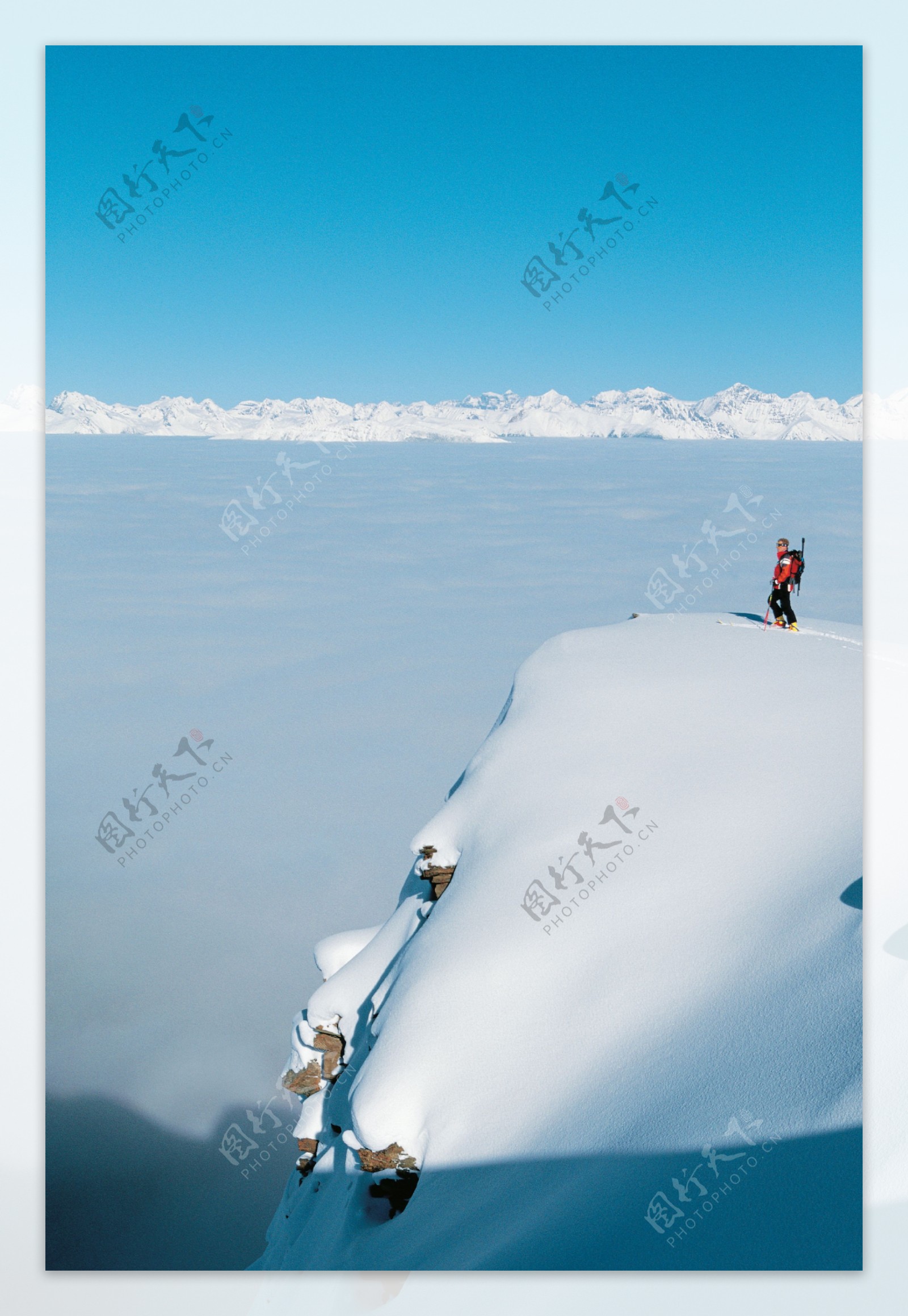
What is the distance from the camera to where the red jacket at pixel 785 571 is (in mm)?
9125

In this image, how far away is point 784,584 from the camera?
30.9ft

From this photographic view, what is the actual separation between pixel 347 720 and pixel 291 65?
95.6 feet

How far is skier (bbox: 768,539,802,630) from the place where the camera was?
9117 millimetres

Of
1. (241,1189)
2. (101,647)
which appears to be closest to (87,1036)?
(241,1189)

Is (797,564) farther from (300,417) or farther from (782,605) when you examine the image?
(300,417)

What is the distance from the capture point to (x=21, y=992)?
6039 millimetres

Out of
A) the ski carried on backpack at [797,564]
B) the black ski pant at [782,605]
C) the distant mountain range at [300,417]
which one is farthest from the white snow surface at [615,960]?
the distant mountain range at [300,417]

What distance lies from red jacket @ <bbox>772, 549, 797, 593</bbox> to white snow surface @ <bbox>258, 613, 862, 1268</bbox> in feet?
5.41

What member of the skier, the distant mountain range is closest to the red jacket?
the skier

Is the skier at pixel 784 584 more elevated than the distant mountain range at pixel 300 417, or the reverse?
the distant mountain range at pixel 300 417

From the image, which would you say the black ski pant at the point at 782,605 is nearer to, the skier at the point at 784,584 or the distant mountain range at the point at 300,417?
the skier at the point at 784,584

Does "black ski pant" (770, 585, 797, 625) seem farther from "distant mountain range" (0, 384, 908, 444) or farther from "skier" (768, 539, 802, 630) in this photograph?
"distant mountain range" (0, 384, 908, 444)

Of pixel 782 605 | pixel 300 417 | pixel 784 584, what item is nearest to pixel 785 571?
pixel 784 584

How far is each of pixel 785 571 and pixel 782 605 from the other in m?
0.57
